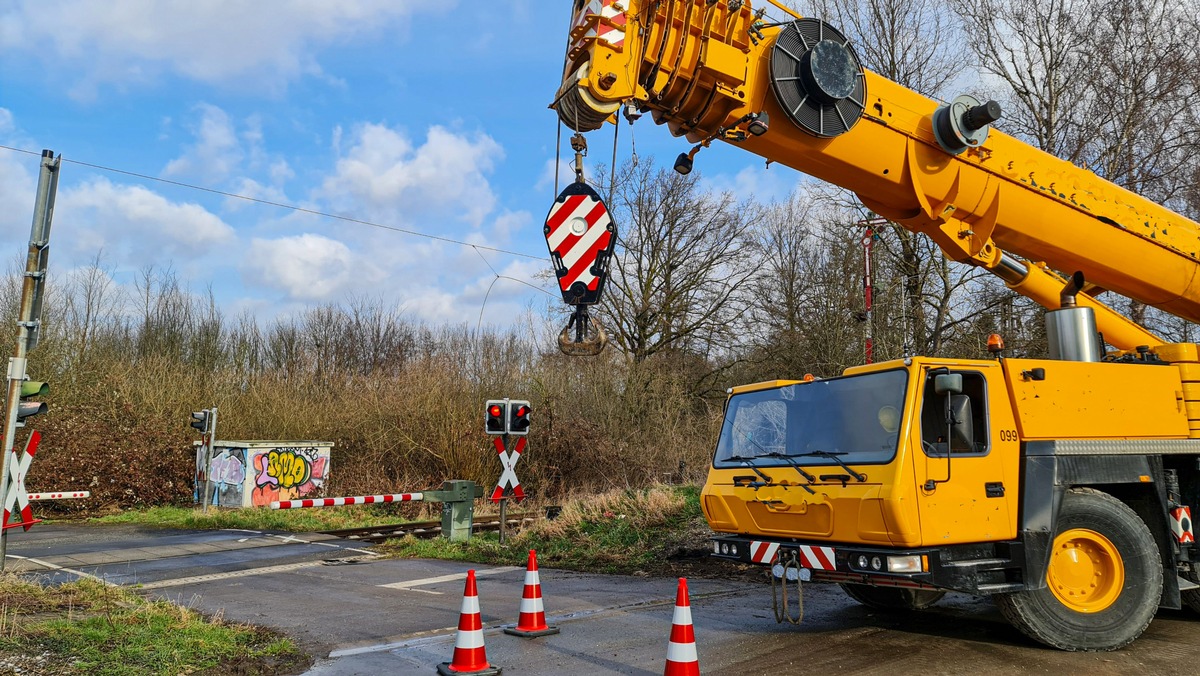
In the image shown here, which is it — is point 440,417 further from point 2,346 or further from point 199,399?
point 2,346

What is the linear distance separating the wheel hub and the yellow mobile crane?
0.05ft

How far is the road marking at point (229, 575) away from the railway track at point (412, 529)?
9.08ft

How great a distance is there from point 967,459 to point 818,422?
116 cm

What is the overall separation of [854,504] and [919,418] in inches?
31.2

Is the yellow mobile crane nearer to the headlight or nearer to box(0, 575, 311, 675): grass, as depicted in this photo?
the headlight

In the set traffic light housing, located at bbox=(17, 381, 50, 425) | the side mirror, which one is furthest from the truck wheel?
traffic light housing, located at bbox=(17, 381, 50, 425)

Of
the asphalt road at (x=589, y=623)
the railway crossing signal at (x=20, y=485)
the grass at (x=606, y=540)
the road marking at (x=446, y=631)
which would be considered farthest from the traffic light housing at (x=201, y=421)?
the road marking at (x=446, y=631)

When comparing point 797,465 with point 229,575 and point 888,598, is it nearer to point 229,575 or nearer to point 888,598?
point 888,598

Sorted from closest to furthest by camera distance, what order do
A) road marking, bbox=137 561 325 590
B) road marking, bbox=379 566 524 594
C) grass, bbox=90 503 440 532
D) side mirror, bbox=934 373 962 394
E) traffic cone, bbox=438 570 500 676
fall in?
1. traffic cone, bbox=438 570 500 676
2. side mirror, bbox=934 373 962 394
3. road marking, bbox=379 566 524 594
4. road marking, bbox=137 561 325 590
5. grass, bbox=90 503 440 532

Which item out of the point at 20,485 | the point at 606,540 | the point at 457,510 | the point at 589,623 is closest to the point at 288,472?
the point at 457,510

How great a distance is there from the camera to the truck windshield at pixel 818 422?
6223 mm

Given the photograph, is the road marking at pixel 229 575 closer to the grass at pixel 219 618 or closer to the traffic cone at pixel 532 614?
the grass at pixel 219 618

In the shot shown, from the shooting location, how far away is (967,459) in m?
6.10

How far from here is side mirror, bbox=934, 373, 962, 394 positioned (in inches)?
238
